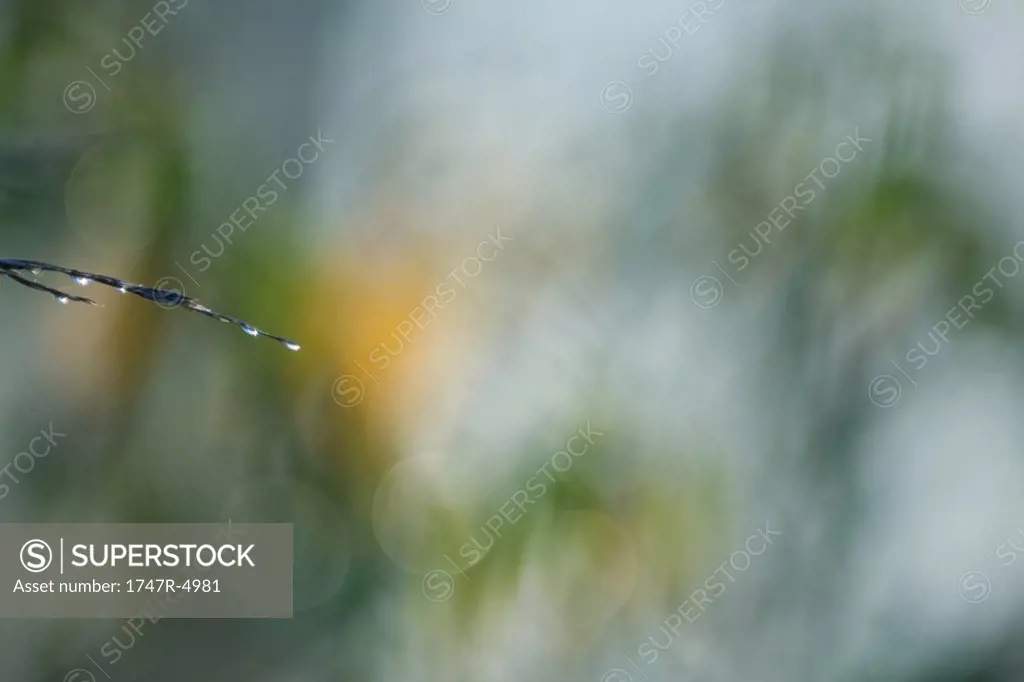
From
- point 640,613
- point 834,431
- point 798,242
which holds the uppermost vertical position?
point 798,242

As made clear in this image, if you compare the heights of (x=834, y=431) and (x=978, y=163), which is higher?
(x=978, y=163)

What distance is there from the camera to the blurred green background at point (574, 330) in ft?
6.93

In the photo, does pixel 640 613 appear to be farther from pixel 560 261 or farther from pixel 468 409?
pixel 560 261

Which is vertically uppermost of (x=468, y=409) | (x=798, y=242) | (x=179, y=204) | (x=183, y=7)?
(x=183, y=7)

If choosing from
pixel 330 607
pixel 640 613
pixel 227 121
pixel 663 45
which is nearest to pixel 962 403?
pixel 640 613

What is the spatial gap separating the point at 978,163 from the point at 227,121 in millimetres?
1753

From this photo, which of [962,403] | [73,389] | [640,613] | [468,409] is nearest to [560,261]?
[468,409]

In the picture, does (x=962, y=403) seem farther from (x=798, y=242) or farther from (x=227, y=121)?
(x=227, y=121)

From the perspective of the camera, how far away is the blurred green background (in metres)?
2.11

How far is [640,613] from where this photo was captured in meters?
2.15

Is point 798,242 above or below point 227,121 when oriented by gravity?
below

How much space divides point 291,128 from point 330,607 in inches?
44.3

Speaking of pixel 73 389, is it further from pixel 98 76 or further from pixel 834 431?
pixel 834 431

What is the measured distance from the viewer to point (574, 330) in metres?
2.17
